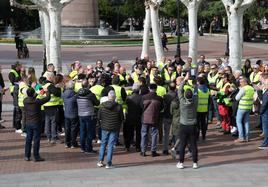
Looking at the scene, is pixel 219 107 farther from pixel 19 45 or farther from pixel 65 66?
pixel 19 45

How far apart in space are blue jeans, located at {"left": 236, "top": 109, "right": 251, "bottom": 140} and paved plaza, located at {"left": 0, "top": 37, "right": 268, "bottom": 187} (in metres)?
0.29

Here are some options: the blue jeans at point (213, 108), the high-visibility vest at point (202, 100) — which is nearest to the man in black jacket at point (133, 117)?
the high-visibility vest at point (202, 100)

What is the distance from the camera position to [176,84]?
44.6 feet

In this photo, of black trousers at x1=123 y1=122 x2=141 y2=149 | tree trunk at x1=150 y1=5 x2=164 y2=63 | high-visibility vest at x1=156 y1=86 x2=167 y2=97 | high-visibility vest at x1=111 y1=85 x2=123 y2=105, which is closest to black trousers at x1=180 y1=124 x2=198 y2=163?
black trousers at x1=123 y1=122 x2=141 y2=149

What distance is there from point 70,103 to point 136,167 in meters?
2.52

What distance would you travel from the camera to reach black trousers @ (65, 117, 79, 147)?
13.2 metres

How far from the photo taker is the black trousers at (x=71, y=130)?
13.2 m

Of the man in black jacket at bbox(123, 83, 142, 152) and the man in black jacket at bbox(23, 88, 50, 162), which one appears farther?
the man in black jacket at bbox(123, 83, 142, 152)

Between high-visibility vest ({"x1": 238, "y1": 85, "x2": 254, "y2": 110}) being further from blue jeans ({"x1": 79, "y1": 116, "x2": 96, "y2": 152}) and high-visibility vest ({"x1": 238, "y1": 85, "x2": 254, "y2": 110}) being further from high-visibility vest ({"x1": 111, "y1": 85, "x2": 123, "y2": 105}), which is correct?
blue jeans ({"x1": 79, "y1": 116, "x2": 96, "y2": 152})

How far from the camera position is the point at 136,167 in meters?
11.6

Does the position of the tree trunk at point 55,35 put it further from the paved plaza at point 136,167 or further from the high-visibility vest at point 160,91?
the high-visibility vest at point 160,91

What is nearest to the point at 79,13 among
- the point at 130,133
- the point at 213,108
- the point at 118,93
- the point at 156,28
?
the point at 156,28

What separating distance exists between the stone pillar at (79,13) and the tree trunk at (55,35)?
3108 centimetres

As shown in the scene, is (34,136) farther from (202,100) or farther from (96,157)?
(202,100)
